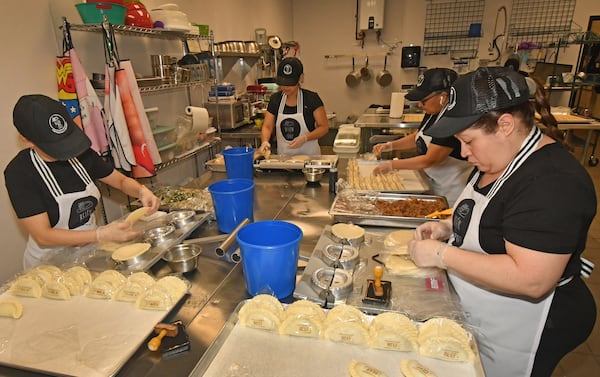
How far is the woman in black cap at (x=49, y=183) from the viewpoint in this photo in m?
1.37

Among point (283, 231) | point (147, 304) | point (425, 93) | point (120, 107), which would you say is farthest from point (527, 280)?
point (120, 107)

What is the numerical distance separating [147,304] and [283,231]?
19.4 inches

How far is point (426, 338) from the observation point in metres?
0.94

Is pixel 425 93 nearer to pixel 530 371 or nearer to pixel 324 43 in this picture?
pixel 530 371

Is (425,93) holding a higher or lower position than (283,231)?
higher

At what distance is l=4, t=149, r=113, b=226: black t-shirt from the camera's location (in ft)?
4.66

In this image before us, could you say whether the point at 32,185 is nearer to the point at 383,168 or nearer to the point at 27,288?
the point at 27,288

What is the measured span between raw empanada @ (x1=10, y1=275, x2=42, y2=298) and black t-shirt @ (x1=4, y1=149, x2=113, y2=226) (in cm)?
35

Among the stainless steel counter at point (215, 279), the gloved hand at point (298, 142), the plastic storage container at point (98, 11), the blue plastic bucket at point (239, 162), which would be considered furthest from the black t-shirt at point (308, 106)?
the plastic storage container at point (98, 11)

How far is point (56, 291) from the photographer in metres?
1.15

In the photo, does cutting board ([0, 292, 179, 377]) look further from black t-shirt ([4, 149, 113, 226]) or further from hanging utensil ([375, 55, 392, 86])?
hanging utensil ([375, 55, 392, 86])

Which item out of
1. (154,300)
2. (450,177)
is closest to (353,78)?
(450,177)

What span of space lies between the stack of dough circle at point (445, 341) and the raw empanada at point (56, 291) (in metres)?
1.11

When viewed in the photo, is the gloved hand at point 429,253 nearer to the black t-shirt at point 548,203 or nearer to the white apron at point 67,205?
the black t-shirt at point 548,203
